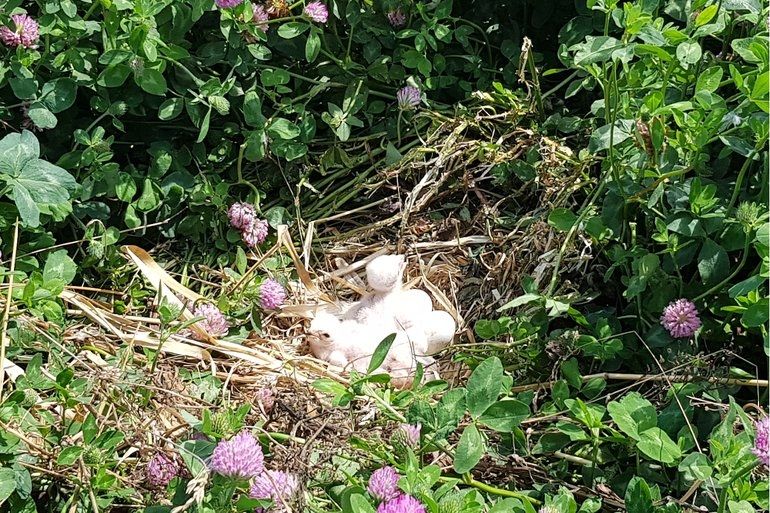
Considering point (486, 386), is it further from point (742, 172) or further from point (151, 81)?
point (151, 81)

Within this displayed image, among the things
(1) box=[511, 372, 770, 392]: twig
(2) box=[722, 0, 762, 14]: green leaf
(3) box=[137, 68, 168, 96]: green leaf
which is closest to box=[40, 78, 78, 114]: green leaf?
(3) box=[137, 68, 168, 96]: green leaf

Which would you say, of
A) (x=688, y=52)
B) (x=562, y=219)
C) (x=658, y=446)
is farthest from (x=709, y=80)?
(x=658, y=446)

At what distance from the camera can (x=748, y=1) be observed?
4.05 feet

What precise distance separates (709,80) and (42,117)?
103 centimetres

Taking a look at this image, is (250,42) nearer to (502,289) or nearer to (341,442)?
(502,289)

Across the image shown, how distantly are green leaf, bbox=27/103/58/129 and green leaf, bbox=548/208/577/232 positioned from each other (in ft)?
2.67

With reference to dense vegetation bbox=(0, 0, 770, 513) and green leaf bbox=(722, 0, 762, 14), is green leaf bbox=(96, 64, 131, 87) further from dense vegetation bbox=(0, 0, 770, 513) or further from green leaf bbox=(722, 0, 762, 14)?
green leaf bbox=(722, 0, 762, 14)

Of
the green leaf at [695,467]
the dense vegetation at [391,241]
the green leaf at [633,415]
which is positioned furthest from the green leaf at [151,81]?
the green leaf at [695,467]

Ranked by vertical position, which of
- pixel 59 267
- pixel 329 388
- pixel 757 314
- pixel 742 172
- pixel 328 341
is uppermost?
pixel 742 172

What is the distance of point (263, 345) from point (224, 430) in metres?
0.49

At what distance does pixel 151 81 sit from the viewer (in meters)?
1.53

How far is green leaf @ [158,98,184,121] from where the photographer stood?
1571mm

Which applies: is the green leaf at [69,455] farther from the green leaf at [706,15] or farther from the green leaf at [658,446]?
the green leaf at [706,15]

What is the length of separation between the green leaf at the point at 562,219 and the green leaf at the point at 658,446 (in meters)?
0.39
